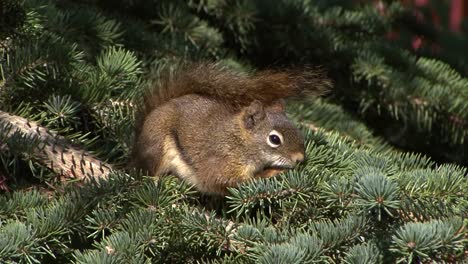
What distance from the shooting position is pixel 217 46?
3.10 m

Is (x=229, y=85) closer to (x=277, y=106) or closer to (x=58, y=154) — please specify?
(x=277, y=106)

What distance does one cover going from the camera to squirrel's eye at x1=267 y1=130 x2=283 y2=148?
8.24 feet

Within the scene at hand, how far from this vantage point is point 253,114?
2.56 metres

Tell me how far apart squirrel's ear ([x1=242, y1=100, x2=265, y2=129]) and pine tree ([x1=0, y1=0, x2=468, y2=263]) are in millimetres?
166

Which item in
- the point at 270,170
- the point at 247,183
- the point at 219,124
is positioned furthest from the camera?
the point at 219,124

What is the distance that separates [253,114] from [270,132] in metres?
0.08

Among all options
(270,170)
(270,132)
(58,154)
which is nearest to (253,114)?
(270,132)

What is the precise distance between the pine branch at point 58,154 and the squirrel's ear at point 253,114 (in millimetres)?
459

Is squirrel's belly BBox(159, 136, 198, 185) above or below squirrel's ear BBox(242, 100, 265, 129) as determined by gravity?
below

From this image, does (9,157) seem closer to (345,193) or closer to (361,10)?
(345,193)

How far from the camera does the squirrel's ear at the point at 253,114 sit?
254 cm

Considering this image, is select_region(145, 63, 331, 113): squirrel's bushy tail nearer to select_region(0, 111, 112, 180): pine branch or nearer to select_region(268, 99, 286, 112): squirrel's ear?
select_region(268, 99, 286, 112): squirrel's ear

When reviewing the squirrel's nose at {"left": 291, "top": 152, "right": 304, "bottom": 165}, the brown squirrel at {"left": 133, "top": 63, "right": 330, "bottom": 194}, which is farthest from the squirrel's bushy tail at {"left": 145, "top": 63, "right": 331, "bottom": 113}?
the squirrel's nose at {"left": 291, "top": 152, "right": 304, "bottom": 165}

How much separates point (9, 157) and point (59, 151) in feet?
0.46
